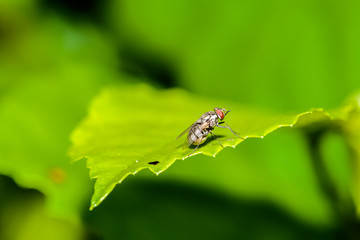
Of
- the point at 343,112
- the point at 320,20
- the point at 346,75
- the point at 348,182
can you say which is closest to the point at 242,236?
the point at 348,182

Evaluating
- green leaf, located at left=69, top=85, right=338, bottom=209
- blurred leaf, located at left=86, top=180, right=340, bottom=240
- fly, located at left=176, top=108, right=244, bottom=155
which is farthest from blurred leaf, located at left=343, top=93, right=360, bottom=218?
blurred leaf, located at left=86, top=180, right=340, bottom=240

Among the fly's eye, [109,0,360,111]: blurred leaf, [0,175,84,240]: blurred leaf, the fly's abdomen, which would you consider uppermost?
[109,0,360,111]: blurred leaf

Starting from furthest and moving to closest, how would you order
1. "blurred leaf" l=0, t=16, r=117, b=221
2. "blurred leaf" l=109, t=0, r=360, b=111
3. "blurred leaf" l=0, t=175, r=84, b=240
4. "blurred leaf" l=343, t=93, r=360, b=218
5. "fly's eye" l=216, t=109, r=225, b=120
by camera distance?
"blurred leaf" l=109, t=0, r=360, b=111
"blurred leaf" l=0, t=175, r=84, b=240
"blurred leaf" l=0, t=16, r=117, b=221
"fly's eye" l=216, t=109, r=225, b=120
"blurred leaf" l=343, t=93, r=360, b=218

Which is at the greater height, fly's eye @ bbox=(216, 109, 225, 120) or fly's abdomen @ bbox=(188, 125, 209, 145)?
fly's eye @ bbox=(216, 109, 225, 120)

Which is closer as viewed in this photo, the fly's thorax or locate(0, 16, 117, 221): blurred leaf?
the fly's thorax

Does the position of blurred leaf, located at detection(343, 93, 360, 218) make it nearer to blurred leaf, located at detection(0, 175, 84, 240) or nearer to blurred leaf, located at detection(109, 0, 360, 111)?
blurred leaf, located at detection(109, 0, 360, 111)

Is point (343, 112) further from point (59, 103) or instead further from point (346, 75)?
point (59, 103)
